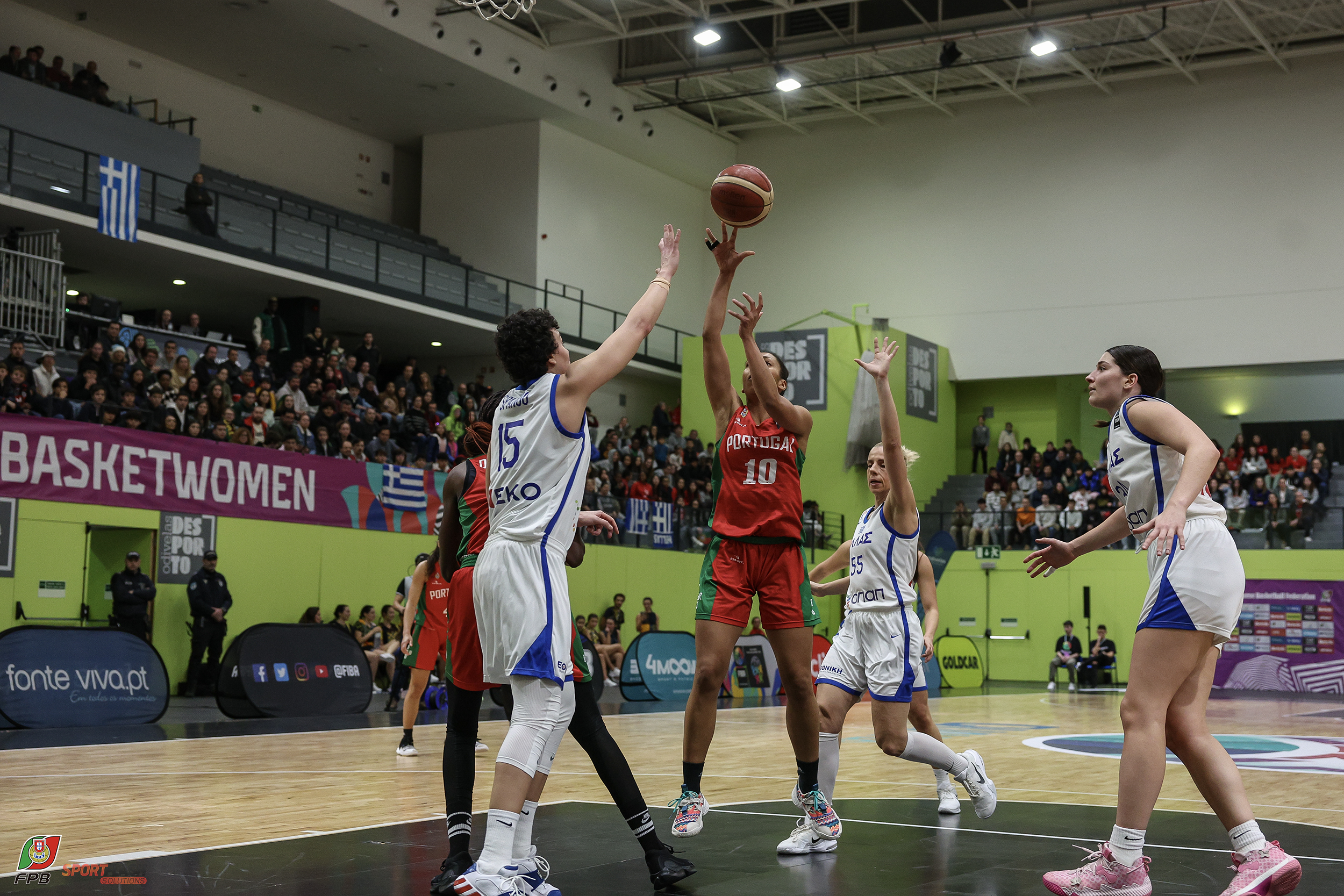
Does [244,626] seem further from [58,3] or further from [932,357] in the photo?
[932,357]

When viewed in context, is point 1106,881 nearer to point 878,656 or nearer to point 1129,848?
point 1129,848

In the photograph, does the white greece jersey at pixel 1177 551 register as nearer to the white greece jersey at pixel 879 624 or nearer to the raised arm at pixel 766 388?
the raised arm at pixel 766 388

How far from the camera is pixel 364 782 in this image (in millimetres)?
8078

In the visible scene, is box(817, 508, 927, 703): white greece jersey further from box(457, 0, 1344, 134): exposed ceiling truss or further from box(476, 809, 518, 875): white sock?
box(457, 0, 1344, 134): exposed ceiling truss

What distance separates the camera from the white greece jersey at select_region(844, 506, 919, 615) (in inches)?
262

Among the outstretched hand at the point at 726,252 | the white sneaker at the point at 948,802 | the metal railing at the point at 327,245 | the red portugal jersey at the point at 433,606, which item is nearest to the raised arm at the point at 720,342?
the outstretched hand at the point at 726,252

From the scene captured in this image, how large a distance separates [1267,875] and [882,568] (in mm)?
2722

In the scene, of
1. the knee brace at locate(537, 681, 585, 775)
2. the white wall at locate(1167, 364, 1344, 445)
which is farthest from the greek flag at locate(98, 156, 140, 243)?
the white wall at locate(1167, 364, 1344, 445)

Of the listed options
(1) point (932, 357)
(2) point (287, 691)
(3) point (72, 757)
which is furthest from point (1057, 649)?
(3) point (72, 757)

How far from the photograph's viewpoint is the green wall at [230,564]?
15.0 m

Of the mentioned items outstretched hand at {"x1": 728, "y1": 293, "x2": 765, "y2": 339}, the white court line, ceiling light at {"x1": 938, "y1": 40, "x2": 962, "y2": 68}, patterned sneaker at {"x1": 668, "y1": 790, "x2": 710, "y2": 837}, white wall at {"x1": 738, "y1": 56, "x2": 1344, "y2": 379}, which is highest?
ceiling light at {"x1": 938, "y1": 40, "x2": 962, "y2": 68}

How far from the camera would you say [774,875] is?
4996 millimetres

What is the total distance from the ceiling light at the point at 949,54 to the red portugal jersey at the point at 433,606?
2196cm

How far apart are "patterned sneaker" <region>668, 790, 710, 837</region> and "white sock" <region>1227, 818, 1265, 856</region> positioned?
2150 millimetres
